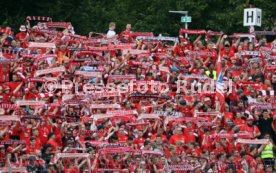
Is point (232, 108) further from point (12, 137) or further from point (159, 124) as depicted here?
point (12, 137)

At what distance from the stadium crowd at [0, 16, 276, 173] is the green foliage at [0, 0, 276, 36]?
28.3 feet

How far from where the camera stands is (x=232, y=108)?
41156mm

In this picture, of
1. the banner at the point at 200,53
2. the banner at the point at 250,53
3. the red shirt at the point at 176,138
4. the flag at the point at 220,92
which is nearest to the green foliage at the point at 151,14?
the banner at the point at 200,53

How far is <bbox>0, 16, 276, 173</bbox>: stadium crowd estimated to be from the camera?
122ft

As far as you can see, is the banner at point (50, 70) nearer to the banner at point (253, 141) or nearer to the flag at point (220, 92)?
the flag at point (220, 92)

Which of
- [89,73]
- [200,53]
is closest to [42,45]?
[89,73]

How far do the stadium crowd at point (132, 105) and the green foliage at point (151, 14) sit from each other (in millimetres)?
8616

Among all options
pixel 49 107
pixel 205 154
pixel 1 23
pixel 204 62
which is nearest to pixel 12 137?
pixel 49 107

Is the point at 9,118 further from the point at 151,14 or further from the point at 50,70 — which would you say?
the point at 151,14

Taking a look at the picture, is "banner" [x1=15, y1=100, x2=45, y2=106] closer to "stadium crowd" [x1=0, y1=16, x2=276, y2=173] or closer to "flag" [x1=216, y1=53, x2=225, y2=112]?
"stadium crowd" [x1=0, y1=16, x2=276, y2=173]

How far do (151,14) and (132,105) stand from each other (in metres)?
17.4

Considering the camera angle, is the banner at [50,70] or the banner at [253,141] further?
the banner at [50,70]

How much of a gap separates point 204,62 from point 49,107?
20.6ft

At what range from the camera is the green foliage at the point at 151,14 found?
54.5m
